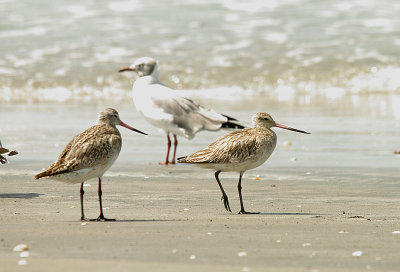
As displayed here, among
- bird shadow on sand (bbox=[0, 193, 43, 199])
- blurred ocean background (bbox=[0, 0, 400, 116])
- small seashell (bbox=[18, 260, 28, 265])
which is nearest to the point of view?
small seashell (bbox=[18, 260, 28, 265])

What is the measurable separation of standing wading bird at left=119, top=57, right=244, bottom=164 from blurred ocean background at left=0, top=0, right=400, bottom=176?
350mm

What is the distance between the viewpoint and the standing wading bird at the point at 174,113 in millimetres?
11445

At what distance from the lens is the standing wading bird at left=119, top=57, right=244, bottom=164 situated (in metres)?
11.4

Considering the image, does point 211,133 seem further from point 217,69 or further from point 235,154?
point 217,69

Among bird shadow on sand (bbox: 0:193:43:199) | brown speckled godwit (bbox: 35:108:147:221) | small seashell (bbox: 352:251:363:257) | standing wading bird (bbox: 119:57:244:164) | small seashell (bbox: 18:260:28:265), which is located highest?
small seashell (bbox: 18:260:28:265)

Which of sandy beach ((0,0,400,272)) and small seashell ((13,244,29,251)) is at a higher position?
small seashell ((13,244,29,251))

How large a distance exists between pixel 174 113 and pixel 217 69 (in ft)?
34.3

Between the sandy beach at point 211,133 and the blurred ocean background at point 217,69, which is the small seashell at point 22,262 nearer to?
the sandy beach at point 211,133

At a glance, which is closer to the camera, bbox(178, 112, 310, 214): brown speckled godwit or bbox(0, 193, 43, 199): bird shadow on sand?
bbox(178, 112, 310, 214): brown speckled godwit

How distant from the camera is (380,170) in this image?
9281 millimetres

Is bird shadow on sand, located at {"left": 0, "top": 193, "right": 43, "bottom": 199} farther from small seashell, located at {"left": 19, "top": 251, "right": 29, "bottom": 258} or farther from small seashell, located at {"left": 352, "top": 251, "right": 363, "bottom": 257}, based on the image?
small seashell, located at {"left": 352, "top": 251, "right": 363, "bottom": 257}

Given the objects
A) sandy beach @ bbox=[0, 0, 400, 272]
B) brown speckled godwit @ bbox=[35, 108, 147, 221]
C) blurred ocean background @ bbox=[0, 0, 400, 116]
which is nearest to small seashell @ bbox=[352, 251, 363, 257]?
sandy beach @ bbox=[0, 0, 400, 272]

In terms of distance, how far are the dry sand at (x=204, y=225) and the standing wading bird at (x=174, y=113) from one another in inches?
92.0

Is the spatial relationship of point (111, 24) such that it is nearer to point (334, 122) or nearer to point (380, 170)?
point (334, 122)
